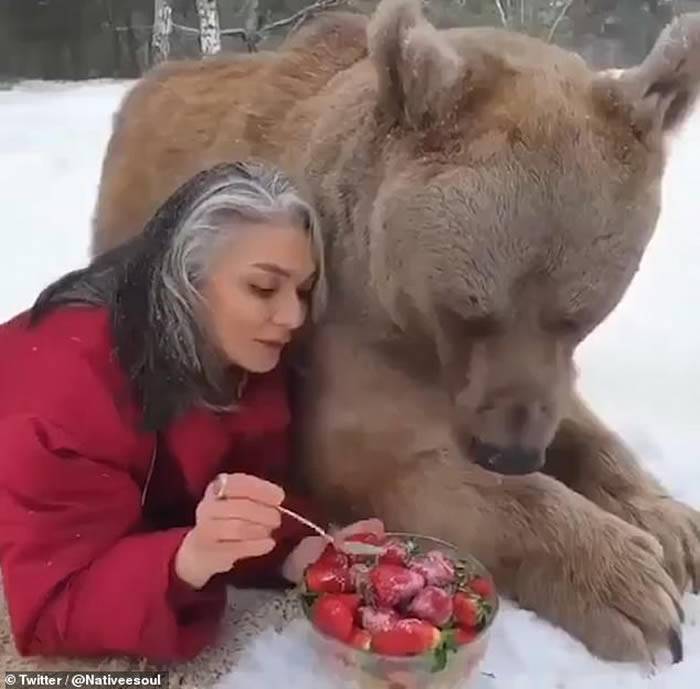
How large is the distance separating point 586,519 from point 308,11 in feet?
3.98

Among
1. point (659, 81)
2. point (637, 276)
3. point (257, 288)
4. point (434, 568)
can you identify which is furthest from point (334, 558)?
point (637, 276)

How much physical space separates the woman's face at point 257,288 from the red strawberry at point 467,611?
1.36 ft

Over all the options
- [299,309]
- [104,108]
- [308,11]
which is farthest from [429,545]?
[104,108]

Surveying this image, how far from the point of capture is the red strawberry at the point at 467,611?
5.00ft

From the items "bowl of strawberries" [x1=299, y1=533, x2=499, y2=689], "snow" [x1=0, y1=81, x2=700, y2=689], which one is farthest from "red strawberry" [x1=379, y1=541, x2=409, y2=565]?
"snow" [x1=0, y1=81, x2=700, y2=689]

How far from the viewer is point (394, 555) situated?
5.24 feet

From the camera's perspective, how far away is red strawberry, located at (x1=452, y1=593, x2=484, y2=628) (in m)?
1.52

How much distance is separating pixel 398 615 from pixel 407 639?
5cm

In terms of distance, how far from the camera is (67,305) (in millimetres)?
1698

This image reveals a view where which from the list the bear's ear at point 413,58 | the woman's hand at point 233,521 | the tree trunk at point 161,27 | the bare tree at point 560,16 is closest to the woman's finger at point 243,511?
the woman's hand at point 233,521

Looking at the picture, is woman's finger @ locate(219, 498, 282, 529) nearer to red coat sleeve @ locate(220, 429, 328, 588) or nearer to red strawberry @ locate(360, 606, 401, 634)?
red strawberry @ locate(360, 606, 401, 634)

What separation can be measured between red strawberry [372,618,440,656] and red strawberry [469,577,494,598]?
0.12m

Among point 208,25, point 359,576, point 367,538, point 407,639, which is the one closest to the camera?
point 407,639

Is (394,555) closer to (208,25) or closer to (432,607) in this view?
(432,607)
